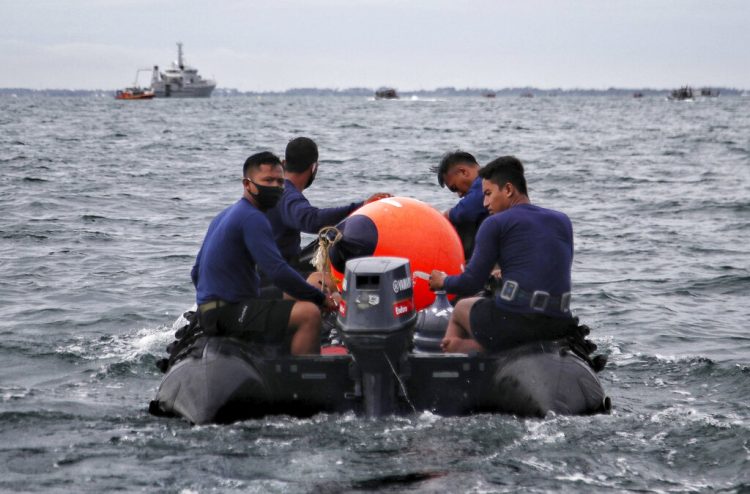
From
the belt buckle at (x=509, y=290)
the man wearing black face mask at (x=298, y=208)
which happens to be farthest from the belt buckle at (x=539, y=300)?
the man wearing black face mask at (x=298, y=208)

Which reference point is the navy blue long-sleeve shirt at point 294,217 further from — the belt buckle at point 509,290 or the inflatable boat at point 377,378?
the belt buckle at point 509,290

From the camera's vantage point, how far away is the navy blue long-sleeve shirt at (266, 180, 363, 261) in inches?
340

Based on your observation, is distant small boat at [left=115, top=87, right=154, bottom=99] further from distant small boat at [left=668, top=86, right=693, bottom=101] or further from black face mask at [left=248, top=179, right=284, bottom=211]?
black face mask at [left=248, top=179, right=284, bottom=211]

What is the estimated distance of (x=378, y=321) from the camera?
22.0 feet

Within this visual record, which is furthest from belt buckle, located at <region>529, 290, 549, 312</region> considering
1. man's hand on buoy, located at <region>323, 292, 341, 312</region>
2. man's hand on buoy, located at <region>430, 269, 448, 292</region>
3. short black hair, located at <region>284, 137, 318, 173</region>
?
short black hair, located at <region>284, 137, 318, 173</region>

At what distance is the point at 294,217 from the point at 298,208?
0.30 ft

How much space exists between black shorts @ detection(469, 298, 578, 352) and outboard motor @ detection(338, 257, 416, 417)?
1.90 ft

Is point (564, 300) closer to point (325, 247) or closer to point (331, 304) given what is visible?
point (331, 304)

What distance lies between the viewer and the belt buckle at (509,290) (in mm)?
7113

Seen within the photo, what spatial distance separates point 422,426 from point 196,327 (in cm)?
200

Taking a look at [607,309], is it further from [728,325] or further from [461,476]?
[461,476]

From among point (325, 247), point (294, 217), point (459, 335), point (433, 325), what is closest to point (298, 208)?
point (294, 217)

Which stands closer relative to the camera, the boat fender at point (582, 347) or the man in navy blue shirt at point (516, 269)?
the man in navy blue shirt at point (516, 269)

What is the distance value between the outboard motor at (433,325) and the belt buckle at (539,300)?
106 centimetres
